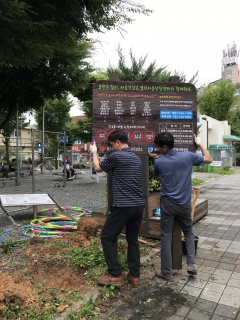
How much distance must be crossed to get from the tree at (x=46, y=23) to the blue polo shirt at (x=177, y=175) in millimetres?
2115

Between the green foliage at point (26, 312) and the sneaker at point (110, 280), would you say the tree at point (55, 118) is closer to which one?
the sneaker at point (110, 280)

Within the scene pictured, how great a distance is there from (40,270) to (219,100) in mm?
40663

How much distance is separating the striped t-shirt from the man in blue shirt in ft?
1.56

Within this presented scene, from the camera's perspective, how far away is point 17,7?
3.03m

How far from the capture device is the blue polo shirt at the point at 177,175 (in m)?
3.40

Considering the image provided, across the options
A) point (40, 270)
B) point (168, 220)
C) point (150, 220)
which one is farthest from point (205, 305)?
point (150, 220)

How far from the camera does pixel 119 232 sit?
3168mm

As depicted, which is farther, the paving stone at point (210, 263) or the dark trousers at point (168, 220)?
the paving stone at point (210, 263)

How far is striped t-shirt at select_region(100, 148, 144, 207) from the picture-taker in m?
3.08

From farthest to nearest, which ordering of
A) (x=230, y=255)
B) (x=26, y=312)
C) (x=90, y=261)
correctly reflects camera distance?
(x=230, y=255), (x=90, y=261), (x=26, y=312)

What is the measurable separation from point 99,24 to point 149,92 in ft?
4.34

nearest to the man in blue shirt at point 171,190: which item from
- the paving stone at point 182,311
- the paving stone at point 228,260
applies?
the paving stone at point 182,311

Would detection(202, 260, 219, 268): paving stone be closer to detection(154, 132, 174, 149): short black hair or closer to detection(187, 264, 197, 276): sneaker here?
detection(187, 264, 197, 276): sneaker

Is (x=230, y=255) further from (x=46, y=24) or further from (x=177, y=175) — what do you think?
(x=46, y=24)
